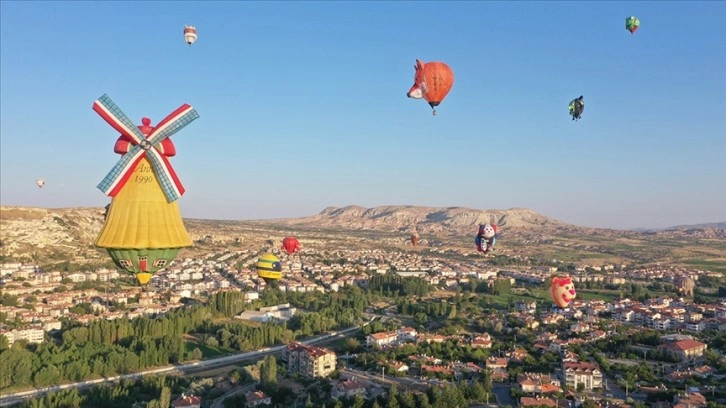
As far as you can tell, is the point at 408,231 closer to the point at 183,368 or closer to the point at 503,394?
the point at 183,368

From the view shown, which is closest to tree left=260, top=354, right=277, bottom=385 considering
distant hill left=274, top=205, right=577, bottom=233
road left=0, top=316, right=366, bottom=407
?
road left=0, top=316, right=366, bottom=407

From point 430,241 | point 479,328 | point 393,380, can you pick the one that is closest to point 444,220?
point 430,241

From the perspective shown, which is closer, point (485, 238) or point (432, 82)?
point (432, 82)

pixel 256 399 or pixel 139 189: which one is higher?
pixel 139 189

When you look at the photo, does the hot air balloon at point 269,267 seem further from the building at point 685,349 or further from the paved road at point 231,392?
the building at point 685,349

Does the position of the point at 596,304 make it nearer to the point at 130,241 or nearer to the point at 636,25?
the point at 636,25

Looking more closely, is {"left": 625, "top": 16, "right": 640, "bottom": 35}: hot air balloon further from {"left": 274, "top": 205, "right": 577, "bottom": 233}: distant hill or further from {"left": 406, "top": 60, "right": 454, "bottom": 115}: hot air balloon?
{"left": 274, "top": 205, "right": 577, "bottom": 233}: distant hill
